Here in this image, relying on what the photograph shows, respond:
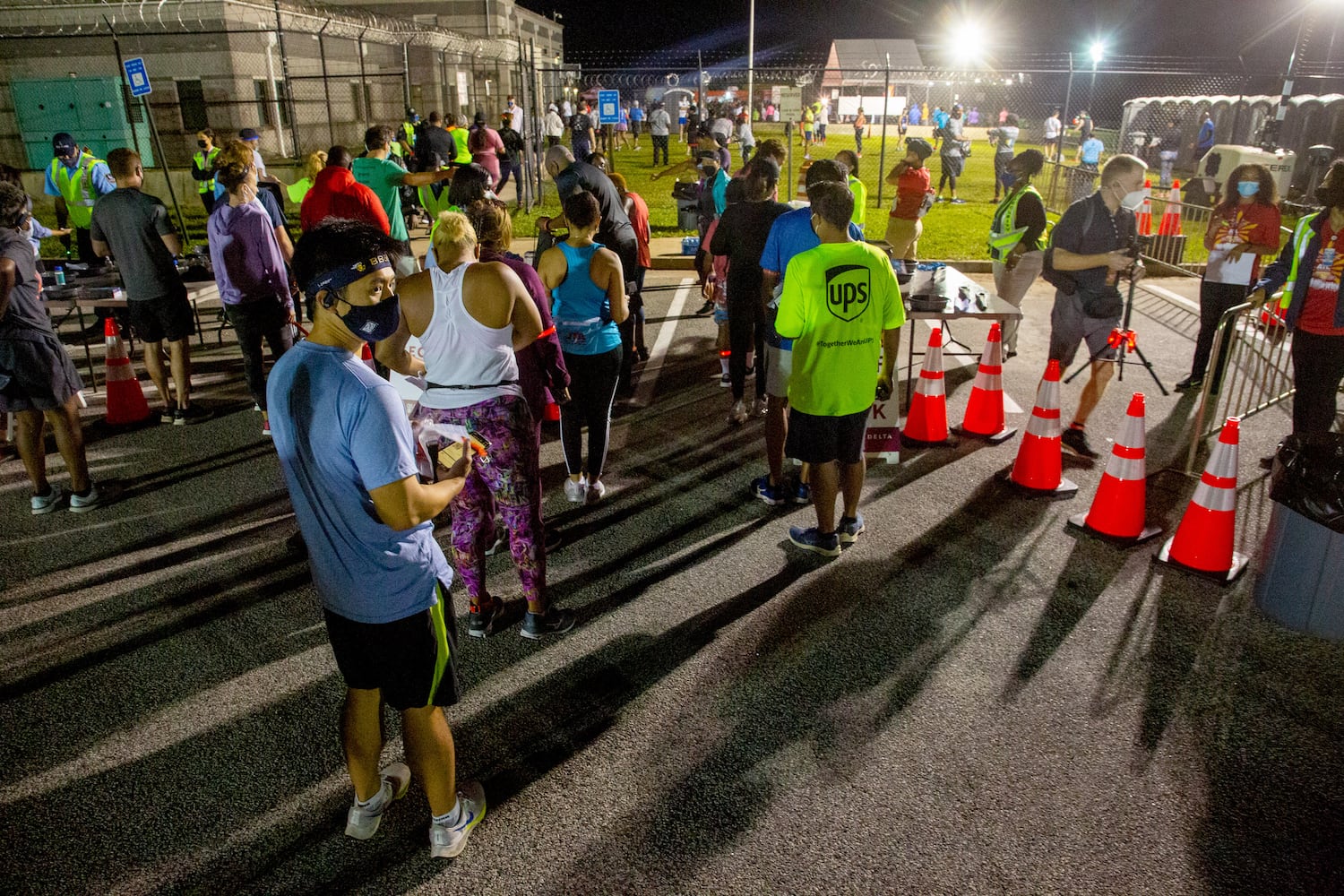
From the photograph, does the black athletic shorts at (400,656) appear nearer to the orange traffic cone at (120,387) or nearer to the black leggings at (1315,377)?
the black leggings at (1315,377)

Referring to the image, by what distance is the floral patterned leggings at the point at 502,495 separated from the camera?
390 centimetres

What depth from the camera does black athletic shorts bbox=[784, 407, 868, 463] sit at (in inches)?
183

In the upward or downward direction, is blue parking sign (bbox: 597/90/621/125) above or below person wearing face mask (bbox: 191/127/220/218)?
above

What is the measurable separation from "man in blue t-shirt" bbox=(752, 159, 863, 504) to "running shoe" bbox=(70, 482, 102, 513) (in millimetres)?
4468

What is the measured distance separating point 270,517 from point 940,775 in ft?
14.5

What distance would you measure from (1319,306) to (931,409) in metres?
2.44

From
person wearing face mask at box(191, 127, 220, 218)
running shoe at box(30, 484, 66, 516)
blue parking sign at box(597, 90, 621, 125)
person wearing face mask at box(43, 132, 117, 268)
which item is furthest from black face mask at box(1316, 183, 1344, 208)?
blue parking sign at box(597, 90, 621, 125)

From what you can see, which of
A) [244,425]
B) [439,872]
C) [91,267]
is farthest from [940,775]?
[91,267]

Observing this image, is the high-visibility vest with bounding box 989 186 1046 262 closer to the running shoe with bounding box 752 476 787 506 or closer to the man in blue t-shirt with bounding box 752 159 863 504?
the man in blue t-shirt with bounding box 752 159 863 504

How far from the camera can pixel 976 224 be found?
16297 millimetres

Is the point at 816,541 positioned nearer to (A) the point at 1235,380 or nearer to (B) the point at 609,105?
(A) the point at 1235,380

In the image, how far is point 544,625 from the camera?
4.27 meters

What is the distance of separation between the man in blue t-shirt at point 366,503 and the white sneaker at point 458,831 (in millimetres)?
106

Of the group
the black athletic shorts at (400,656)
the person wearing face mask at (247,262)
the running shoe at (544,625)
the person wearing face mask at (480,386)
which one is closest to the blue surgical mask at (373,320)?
the black athletic shorts at (400,656)
